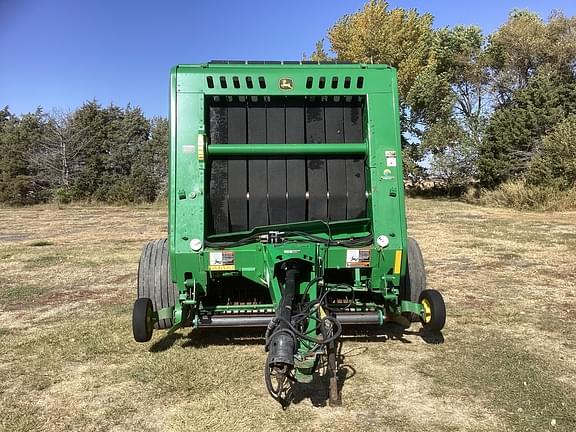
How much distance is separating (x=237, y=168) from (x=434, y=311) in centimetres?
206

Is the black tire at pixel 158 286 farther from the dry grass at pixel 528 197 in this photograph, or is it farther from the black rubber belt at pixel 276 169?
the dry grass at pixel 528 197

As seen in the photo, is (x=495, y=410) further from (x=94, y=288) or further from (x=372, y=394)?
(x=94, y=288)

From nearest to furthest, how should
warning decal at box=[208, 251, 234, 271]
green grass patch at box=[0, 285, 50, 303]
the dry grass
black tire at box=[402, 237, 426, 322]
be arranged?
warning decal at box=[208, 251, 234, 271] < black tire at box=[402, 237, 426, 322] < green grass patch at box=[0, 285, 50, 303] < the dry grass

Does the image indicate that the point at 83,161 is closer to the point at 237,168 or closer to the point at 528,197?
the point at 528,197

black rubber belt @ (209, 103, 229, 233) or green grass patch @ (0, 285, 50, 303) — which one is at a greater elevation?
black rubber belt @ (209, 103, 229, 233)

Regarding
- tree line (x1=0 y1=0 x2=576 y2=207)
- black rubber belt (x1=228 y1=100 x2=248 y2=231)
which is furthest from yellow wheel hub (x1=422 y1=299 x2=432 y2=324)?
tree line (x1=0 y1=0 x2=576 y2=207)

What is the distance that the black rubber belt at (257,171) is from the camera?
4754mm

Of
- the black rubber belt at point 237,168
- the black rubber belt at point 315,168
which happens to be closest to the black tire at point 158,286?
the black rubber belt at point 237,168

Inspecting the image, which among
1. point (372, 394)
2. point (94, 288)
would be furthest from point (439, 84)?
point (372, 394)

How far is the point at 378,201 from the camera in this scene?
14.6 ft

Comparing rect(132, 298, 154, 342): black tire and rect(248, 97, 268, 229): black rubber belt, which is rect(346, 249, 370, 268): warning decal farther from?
rect(132, 298, 154, 342): black tire

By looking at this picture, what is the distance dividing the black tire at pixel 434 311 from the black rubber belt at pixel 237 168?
68.9 inches

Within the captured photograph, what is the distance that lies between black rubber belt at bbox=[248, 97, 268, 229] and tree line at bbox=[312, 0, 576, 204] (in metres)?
15.3

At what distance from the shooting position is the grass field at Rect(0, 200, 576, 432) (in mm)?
3377
